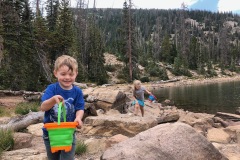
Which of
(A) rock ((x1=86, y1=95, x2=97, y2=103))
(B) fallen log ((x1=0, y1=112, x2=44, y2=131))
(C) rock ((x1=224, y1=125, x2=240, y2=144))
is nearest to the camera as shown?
(B) fallen log ((x1=0, y1=112, x2=44, y2=131))

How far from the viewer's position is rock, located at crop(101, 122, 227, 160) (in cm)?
454

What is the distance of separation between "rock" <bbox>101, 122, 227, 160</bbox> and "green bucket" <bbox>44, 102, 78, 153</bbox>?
5.46ft

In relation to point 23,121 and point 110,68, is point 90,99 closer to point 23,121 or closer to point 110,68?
point 23,121

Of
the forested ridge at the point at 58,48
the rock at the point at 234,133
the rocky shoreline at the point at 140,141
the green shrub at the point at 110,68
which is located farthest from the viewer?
the green shrub at the point at 110,68

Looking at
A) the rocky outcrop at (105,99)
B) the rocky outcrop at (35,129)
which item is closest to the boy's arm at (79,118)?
the rocky outcrop at (35,129)

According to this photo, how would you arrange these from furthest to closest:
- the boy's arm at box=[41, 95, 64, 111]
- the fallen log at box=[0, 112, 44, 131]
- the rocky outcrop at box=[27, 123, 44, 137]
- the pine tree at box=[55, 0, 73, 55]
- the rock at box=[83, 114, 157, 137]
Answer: the pine tree at box=[55, 0, 73, 55], the rock at box=[83, 114, 157, 137], the fallen log at box=[0, 112, 44, 131], the rocky outcrop at box=[27, 123, 44, 137], the boy's arm at box=[41, 95, 64, 111]

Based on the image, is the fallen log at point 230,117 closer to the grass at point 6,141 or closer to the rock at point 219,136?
the rock at point 219,136

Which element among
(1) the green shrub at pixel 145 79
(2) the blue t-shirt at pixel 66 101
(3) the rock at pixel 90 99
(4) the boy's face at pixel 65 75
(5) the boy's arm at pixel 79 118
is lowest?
(1) the green shrub at pixel 145 79

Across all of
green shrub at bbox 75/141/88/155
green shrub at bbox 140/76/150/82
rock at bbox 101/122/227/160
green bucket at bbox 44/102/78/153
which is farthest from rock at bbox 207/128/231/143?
green shrub at bbox 140/76/150/82

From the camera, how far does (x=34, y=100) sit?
47.2 ft

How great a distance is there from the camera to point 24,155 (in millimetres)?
5266

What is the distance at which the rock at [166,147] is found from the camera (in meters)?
4.54

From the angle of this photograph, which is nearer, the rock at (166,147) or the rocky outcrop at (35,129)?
the rock at (166,147)

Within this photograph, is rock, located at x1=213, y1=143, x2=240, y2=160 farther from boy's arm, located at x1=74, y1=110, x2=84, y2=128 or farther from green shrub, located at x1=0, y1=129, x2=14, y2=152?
green shrub, located at x1=0, y1=129, x2=14, y2=152
